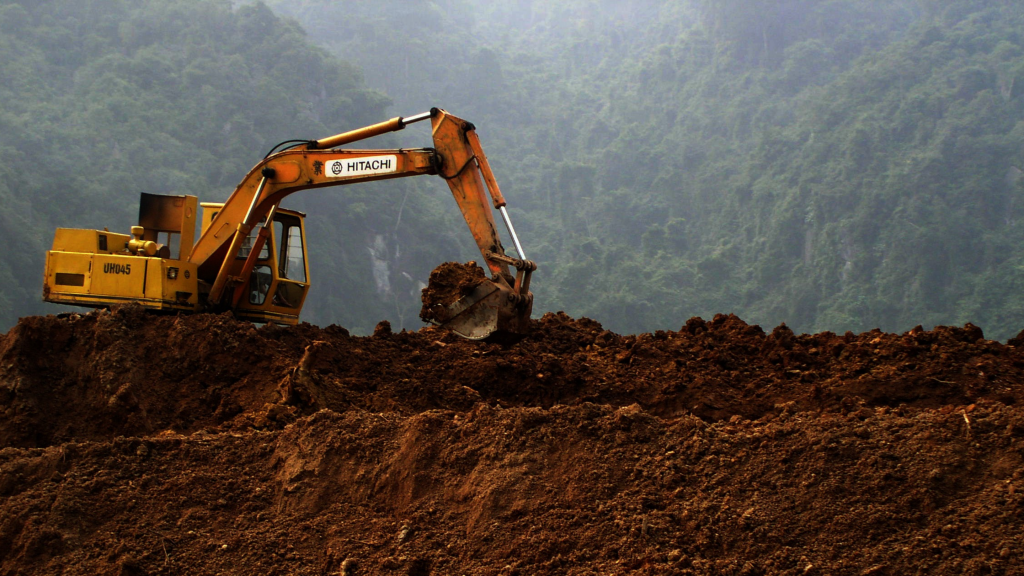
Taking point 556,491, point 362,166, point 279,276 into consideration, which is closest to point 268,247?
point 279,276

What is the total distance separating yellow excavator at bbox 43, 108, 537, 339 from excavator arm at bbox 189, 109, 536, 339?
0.01m

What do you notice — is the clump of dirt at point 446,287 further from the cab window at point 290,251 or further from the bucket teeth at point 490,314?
the cab window at point 290,251

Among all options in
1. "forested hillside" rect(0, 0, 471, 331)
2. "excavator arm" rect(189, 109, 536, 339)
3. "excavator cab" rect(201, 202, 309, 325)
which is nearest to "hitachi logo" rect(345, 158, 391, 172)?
"excavator arm" rect(189, 109, 536, 339)

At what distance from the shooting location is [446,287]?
25.9ft

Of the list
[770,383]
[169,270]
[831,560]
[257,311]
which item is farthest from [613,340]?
[831,560]

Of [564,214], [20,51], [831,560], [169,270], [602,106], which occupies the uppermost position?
[602,106]

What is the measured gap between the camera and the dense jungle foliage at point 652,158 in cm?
3578

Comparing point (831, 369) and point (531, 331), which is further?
point (531, 331)

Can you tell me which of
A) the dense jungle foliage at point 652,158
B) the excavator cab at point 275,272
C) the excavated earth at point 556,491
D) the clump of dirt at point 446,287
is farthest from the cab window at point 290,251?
the dense jungle foliage at point 652,158

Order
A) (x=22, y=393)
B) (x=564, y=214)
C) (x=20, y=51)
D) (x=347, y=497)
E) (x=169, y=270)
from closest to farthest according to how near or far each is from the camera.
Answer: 1. (x=347, y=497)
2. (x=22, y=393)
3. (x=169, y=270)
4. (x=20, y=51)
5. (x=564, y=214)

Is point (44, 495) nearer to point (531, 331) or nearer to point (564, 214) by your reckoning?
point (531, 331)

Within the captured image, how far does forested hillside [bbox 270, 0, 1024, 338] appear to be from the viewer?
120 ft

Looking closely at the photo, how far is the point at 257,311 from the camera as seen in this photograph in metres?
9.59

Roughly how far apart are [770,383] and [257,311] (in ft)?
18.0
